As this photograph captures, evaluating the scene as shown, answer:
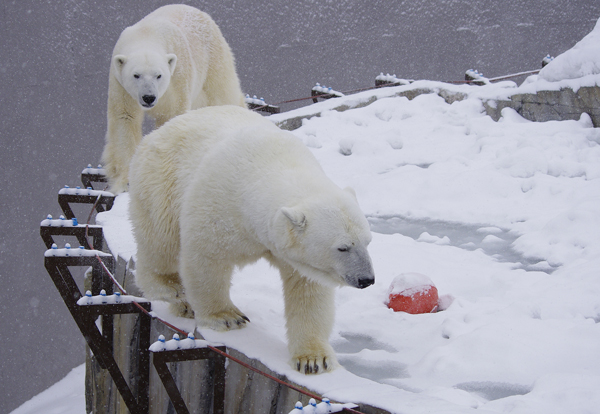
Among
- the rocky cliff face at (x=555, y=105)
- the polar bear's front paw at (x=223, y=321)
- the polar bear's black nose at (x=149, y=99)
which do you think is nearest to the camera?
the polar bear's front paw at (x=223, y=321)

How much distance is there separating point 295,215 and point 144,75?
2.51 meters

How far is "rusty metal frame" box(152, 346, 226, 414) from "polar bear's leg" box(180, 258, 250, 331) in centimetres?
19

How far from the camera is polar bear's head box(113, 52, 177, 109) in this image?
4.07m

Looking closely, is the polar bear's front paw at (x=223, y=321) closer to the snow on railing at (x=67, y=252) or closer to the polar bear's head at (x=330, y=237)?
the polar bear's head at (x=330, y=237)

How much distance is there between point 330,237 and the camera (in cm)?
202

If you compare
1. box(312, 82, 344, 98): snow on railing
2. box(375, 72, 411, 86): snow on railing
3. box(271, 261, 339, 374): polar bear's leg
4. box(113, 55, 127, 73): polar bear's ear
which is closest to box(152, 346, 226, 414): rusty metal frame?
box(271, 261, 339, 374): polar bear's leg

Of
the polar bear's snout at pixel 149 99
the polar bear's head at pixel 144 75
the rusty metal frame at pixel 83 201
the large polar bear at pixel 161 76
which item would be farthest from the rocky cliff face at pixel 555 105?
the rusty metal frame at pixel 83 201

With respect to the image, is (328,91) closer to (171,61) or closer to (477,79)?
(477,79)

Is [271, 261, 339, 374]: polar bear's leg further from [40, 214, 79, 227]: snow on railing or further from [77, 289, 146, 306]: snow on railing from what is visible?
[40, 214, 79, 227]: snow on railing

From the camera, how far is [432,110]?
710 centimetres

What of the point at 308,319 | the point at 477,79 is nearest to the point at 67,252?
the point at 308,319

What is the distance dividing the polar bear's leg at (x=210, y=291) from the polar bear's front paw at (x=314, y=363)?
0.42m

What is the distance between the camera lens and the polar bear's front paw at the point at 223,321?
2514 millimetres

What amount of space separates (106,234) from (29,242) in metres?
5.49
